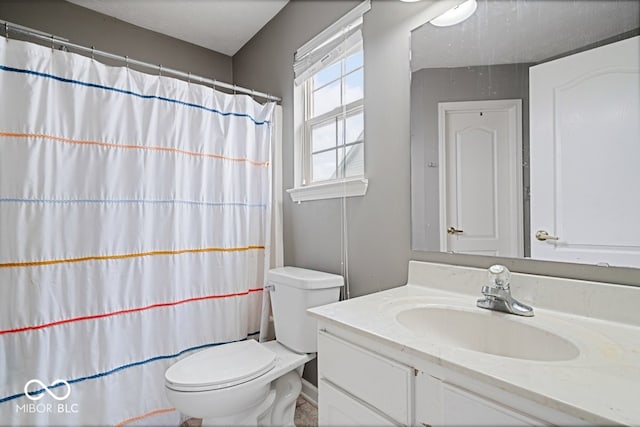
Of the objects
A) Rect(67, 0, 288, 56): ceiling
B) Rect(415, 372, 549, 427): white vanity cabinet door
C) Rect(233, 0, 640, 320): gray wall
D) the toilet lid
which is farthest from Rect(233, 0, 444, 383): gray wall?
Rect(415, 372, 549, 427): white vanity cabinet door

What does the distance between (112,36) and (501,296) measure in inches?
112

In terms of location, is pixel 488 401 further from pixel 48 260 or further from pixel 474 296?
pixel 48 260

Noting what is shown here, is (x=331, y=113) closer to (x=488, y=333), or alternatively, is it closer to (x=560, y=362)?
(x=488, y=333)

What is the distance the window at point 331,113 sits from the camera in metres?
1.67

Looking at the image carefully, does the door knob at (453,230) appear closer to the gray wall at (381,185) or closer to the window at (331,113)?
the gray wall at (381,185)

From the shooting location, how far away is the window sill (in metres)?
1.58

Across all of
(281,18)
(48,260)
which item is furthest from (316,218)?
(281,18)

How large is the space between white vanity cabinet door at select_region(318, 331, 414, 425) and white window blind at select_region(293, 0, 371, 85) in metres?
1.45

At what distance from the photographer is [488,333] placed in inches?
38.9

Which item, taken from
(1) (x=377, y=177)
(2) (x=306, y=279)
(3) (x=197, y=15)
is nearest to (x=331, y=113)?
(1) (x=377, y=177)

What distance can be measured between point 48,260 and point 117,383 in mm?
661

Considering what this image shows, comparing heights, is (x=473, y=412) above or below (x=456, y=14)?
below

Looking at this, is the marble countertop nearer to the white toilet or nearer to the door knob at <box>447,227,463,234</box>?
the door knob at <box>447,227,463,234</box>

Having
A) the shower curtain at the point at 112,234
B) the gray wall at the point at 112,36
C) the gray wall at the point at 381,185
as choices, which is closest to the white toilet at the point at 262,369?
the gray wall at the point at 381,185
